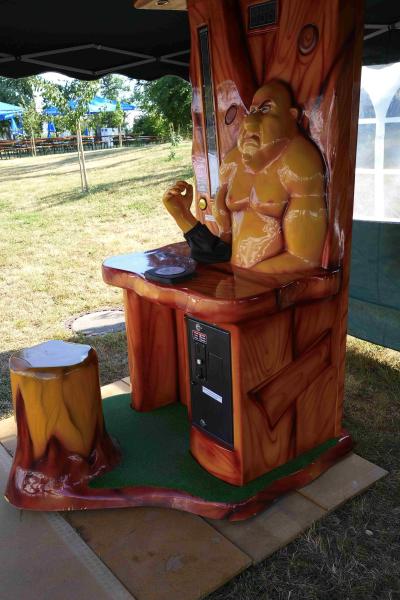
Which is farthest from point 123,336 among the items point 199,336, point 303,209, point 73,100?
point 73,100

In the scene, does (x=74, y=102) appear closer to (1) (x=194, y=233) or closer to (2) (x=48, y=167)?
(2) (x=48, y=167)

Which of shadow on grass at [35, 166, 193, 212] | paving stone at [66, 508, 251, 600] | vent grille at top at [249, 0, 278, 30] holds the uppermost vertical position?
vent grille at top at [249, 0, 278, 30]

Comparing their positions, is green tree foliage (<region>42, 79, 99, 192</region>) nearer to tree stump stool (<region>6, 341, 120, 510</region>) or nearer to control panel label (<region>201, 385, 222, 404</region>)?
tree stump stool (<region>6, 341, 120, 510</region>)

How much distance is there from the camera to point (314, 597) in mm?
2090

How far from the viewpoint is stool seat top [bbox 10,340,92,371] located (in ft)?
8.27

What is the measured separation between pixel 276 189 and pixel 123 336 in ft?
8.46

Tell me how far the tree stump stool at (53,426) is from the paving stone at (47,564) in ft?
0.30

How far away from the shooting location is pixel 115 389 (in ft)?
11.9

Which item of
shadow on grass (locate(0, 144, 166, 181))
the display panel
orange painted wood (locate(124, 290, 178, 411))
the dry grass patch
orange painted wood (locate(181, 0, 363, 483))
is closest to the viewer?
orange painted wood (locate(181, 0, 363, 483))

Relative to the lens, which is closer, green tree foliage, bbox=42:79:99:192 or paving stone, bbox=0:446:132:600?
paving stone, bbox=0:446:132:600

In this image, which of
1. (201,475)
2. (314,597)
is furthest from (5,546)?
(314,597)

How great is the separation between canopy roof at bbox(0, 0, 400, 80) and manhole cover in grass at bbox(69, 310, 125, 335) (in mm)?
2098

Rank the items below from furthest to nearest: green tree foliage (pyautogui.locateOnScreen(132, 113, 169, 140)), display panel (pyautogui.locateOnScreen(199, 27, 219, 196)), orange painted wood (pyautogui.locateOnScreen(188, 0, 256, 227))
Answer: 1. green tree foliage (pyautogui.locateOnScreen(132, 113, 169, 140))
2. display panel (pyautogui.locateOnScreen(199, 27, 219, 196))
3. orange painted wood (pyautogui.locateOnScreen(188, 0, 256, 227))

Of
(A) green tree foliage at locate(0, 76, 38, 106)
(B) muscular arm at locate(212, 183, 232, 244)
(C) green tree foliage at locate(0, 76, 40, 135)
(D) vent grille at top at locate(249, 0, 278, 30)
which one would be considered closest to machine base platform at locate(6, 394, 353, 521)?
(B) muscular arm at locate(212, 183, 232, 244)
